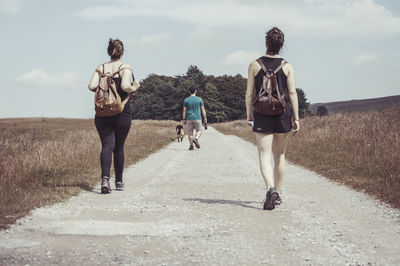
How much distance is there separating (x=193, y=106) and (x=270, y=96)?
970 cm

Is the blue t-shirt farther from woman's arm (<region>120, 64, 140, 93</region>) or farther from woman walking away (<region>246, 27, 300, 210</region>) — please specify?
woman walking away (<region>246, 27, 300, 210</region>)

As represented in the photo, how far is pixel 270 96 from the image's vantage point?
18.2ft

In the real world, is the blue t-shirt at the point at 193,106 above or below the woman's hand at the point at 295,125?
above

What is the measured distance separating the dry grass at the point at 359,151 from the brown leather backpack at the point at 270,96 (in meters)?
2.19

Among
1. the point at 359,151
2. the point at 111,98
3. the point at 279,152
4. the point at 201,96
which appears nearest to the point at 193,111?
the point at 359,151

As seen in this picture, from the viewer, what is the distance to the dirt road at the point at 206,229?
3.67 metres

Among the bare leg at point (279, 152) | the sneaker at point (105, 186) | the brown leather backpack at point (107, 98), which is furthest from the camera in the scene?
the sneaker at point (105, 186)

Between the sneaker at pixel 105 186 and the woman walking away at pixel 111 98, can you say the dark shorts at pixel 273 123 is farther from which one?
the sneaker at pixel 105 186

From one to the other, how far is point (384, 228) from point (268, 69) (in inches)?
93.6

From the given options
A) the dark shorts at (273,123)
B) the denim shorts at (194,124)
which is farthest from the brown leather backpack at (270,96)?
the denim shorts at (194,124)

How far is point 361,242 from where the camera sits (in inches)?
167

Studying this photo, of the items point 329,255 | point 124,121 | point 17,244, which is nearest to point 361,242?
point 329,255

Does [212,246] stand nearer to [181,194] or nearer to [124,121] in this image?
[181,194]

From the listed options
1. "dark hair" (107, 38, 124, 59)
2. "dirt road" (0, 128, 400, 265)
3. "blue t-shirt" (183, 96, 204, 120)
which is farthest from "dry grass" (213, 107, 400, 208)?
"dark hair" (107, 38, 124, 59)
